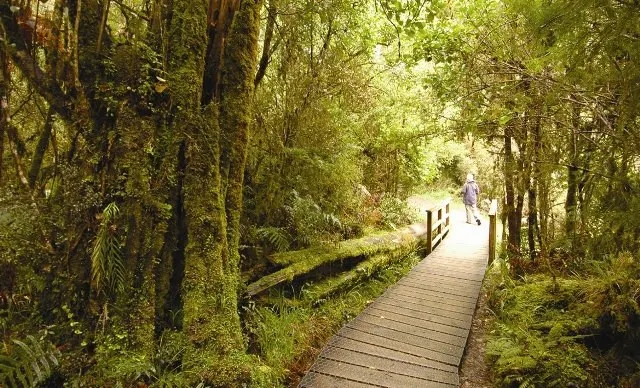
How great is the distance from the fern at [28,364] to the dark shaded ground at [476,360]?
15.2ft

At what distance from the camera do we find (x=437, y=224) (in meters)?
11.2

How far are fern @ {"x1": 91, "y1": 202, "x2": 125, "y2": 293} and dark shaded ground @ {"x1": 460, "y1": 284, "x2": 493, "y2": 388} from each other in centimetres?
440

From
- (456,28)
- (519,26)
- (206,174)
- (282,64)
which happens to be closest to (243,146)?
(206,174)

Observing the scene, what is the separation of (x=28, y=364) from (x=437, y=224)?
400 inches

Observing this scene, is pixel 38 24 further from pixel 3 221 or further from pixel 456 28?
pixel 456 28

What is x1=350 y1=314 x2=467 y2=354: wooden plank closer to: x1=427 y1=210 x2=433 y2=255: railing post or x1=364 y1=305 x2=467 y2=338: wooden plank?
x1=364 y1=305 x2=467 y2=338: wooden plank

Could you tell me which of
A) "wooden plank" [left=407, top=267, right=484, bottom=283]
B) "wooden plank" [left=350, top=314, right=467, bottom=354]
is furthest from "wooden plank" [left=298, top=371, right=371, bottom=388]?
"wooden plank" [left=407, top=267, right=484, bottom=283]

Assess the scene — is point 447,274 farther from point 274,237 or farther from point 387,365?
point 274,237

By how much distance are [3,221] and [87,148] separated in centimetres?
112

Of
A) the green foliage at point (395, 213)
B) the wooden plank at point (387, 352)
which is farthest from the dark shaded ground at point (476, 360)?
the green foliage at point (395, 213)

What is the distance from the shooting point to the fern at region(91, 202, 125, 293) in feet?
10.6

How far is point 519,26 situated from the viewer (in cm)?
645

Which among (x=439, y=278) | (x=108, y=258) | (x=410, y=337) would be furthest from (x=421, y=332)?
(x=108, y=258)

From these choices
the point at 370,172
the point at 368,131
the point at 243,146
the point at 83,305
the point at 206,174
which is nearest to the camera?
the point at 83,305
